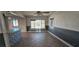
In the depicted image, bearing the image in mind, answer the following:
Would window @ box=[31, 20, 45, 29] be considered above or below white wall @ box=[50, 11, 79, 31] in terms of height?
below

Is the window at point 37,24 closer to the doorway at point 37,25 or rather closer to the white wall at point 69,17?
the doorway at point 37,25

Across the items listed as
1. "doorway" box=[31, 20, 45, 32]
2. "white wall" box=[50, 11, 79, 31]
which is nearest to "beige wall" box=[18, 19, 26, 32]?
"doorway" box=[31, 20, 45, 32]

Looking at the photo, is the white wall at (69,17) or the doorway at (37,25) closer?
the white wall at (69,17)

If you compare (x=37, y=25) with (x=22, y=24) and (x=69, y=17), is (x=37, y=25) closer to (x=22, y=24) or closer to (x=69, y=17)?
(x=22, y=24)

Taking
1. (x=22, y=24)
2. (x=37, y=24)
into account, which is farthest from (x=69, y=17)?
(x=22, y=24)

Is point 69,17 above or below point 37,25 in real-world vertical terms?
above

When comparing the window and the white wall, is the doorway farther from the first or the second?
the white wall

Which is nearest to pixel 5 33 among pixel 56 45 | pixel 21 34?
pixel 21 34

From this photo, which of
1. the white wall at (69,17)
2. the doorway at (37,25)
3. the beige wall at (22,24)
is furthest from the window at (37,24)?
the white wall at (69,17)

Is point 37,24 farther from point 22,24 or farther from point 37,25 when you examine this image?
point 22,24

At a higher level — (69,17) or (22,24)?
(69,17)
